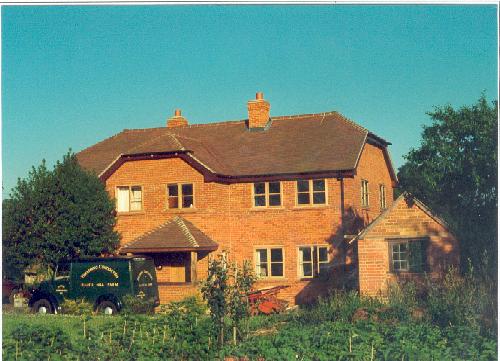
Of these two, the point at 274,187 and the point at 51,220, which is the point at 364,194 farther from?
the point at 51,220

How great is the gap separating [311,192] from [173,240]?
20.0 ft

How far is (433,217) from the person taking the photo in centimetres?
2380

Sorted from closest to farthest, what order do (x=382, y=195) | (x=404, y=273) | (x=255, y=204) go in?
1. (x=404, y=273)
2. (x=255, y=204)
3. (x=382, y=195)

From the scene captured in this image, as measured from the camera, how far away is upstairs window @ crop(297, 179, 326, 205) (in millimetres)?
28969

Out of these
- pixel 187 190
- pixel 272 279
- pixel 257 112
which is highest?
pixel 257 112

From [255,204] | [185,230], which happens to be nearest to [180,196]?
[185,230]

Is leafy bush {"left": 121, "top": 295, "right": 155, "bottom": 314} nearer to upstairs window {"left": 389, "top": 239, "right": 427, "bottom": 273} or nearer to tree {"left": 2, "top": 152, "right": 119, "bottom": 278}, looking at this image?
tree {"left": 2, "top": 152, "right": 119, "bottom": 278}

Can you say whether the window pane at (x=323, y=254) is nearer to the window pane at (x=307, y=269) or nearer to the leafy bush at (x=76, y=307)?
the window pane at (x=307, y=269)

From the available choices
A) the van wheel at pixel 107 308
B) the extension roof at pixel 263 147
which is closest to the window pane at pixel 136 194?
the extension roof at pixel 263 147

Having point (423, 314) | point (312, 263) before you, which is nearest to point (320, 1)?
point (423, 314)

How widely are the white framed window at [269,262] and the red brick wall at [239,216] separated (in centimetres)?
25

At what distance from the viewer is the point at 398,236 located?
78.7ft

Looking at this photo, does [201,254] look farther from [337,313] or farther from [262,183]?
[337,313]

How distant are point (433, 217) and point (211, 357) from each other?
12773 millimetres
